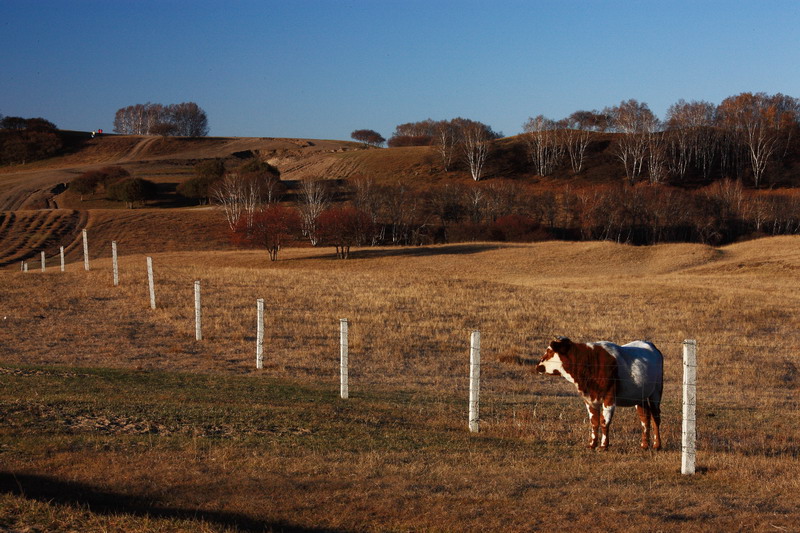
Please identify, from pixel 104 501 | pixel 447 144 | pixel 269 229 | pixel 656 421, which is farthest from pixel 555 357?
pixel 447 144

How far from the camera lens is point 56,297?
30719 millimetres

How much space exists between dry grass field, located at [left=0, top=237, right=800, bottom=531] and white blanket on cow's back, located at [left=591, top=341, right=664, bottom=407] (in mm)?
A: 785

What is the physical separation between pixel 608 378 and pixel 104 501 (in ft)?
22.0

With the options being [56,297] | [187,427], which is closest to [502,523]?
[187,427]

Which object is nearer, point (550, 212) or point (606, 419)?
point (606, 419)

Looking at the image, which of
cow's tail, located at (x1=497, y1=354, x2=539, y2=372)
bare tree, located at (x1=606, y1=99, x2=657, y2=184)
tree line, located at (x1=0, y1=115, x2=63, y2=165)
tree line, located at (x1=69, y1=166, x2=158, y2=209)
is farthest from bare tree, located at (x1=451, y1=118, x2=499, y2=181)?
cow's tail, located at (x1=497, y1=354, x2=539, y2=372)

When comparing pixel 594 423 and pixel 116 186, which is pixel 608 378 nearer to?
pixel 594 423

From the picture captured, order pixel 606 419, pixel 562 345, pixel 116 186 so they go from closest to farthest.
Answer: pixel 606 419
pixel 562 345
pixel 116 186

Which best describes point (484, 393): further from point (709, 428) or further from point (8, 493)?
point (8, 493)

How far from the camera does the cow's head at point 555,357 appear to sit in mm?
10516

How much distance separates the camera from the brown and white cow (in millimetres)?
10312

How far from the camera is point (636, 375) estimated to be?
1035 cm

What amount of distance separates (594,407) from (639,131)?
12168 cm

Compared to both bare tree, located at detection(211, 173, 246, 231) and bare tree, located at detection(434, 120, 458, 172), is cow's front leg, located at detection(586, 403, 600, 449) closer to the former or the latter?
bare tree, located at detection(211, 173, 246, 231)
